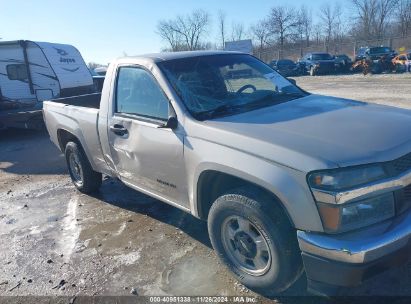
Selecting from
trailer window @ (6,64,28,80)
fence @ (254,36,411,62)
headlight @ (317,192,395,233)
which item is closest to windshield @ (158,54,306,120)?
headlight @ (317,192,395,233)

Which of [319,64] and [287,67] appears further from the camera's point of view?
[287,67]

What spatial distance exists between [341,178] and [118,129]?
95.5 inches

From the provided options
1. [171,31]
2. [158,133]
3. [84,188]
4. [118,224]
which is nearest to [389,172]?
[158,133]

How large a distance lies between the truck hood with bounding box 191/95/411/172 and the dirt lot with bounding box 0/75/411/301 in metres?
1.19

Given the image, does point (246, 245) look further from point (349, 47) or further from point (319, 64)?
point (349, 47)

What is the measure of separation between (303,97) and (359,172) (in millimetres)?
1714

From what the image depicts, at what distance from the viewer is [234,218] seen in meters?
3.05

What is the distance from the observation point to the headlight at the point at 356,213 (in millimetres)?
2432

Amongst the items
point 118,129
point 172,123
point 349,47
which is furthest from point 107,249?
point 349,47

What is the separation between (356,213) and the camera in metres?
2.47

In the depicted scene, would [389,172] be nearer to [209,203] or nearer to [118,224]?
[209,203]

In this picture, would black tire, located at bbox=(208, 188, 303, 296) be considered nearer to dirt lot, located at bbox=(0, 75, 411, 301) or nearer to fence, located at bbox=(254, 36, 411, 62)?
dirt lot, located at bbox=(0, 75, 411, 301)

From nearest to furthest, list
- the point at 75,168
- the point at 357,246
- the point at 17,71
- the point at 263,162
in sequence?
the point at 357,246, the point at 263,162, the point at 75,168, the point at 17,71

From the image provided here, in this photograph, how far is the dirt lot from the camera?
3316mm
